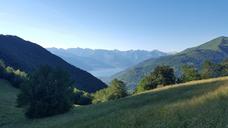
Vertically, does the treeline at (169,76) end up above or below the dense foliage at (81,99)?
above

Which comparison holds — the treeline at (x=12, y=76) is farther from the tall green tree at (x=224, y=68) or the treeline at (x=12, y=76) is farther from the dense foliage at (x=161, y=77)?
the tall green tree at (x=224, y=68)

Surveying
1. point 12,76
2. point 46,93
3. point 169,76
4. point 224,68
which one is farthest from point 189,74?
point 46,93

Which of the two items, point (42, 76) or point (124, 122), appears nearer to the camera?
point (124, 122)

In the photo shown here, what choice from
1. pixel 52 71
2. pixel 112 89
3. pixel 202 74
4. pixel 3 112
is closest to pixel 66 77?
pixel 52 71

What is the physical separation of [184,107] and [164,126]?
655 centimetres

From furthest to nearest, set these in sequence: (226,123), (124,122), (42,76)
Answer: (42,76)
(124,122)
(226,123)

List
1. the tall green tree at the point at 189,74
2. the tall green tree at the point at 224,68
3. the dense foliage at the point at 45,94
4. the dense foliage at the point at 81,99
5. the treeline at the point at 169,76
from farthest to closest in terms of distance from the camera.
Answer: the tall green tree at the point at 224,68
the tall green tree at the point at 189,74
the dense foliage at the point at 81,99
the treeline at the point at 169,76
the dense foliage at the point at 45,94

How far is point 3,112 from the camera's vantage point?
2916 inches

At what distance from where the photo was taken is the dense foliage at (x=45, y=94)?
6831cm

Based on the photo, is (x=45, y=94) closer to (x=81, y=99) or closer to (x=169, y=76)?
(x=169, y=76)

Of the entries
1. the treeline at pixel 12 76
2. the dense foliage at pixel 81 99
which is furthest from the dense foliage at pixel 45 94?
the treeline at pixel 12 76

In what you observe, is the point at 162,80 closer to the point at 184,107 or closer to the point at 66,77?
the point at 66,77

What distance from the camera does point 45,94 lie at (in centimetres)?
6981

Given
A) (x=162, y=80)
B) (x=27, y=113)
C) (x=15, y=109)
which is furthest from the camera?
(x=162, y=80)
